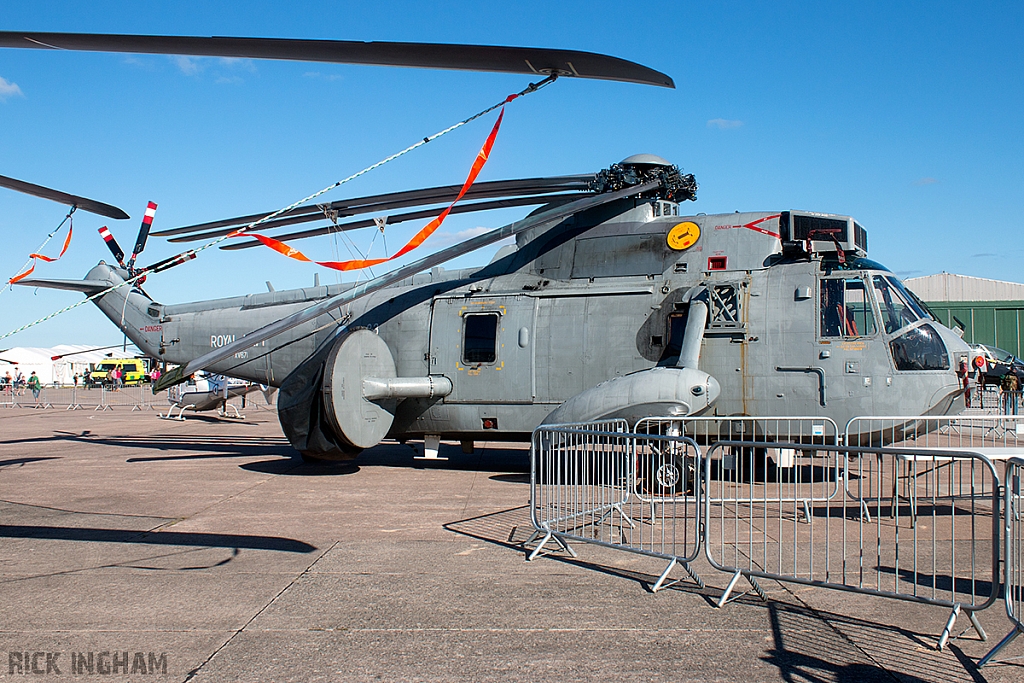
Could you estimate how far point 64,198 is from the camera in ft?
28.5

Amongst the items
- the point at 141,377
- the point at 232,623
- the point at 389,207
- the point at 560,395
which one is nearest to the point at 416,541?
the point at 232,623

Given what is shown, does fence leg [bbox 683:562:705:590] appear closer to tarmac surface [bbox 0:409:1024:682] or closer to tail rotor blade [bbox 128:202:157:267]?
tarmac surface [bbox 0:409:1024:682]

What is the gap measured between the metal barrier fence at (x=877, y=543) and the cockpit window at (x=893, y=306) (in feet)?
6.96

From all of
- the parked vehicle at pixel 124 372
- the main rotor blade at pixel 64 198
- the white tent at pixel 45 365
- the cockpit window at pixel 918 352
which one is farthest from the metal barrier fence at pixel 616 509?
the white tent at pixel 45 365

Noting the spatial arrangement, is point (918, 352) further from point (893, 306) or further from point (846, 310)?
point (846, 310)

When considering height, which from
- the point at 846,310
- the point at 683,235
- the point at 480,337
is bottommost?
the point at 480,337

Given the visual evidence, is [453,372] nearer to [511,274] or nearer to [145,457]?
[511,274]

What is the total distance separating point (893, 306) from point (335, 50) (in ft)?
28.3

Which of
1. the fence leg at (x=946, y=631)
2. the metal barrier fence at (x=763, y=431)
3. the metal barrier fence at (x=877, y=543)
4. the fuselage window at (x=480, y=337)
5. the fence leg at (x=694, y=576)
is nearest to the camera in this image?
the fence leg at (x=946, y=631)

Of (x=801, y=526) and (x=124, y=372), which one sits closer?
(x=801, y=526)

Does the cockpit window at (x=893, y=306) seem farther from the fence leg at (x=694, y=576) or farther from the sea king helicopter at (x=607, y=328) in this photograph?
the fence leg at (x=694, y=576)

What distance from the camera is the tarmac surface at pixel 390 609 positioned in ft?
14.3

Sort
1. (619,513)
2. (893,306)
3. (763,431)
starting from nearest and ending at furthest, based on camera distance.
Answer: (619,513) < (893,306) < (763,431)

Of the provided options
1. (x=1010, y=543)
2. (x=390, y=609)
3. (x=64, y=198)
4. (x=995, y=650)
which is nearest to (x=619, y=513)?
(x=390, y=609)
